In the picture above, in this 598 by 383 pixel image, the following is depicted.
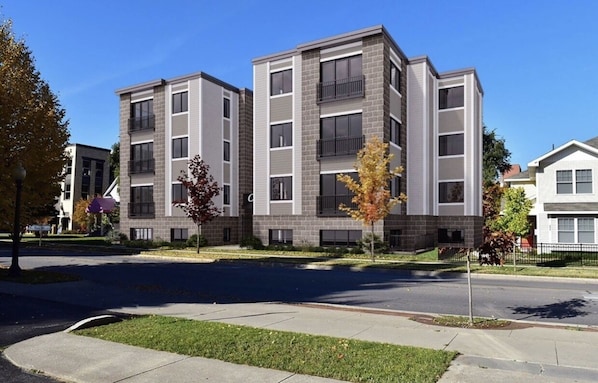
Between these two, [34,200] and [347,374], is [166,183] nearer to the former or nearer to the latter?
[34,200]

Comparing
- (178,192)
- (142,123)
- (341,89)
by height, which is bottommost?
(178,192)

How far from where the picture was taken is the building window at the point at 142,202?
3775 centimetres

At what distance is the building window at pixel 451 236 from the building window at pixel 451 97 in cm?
915

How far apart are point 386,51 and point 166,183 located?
1927cm

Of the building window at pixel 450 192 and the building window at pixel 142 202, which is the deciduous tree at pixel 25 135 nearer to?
the building window at pixel 142 202

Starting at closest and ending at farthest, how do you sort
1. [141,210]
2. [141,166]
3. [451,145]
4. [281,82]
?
[281,82] → [451,145] → [141,210] → [141,166]

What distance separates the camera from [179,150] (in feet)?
120

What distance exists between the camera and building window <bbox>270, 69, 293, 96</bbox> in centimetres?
3234

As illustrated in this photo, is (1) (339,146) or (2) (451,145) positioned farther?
(2) (451,145)

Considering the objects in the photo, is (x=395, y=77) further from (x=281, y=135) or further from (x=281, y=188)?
(x=281, y=188)

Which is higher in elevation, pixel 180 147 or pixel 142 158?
pixel 180 147

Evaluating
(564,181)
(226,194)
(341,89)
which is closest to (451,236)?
(564,181)

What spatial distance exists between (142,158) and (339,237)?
741 inches

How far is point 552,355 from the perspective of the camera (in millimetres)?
6793
